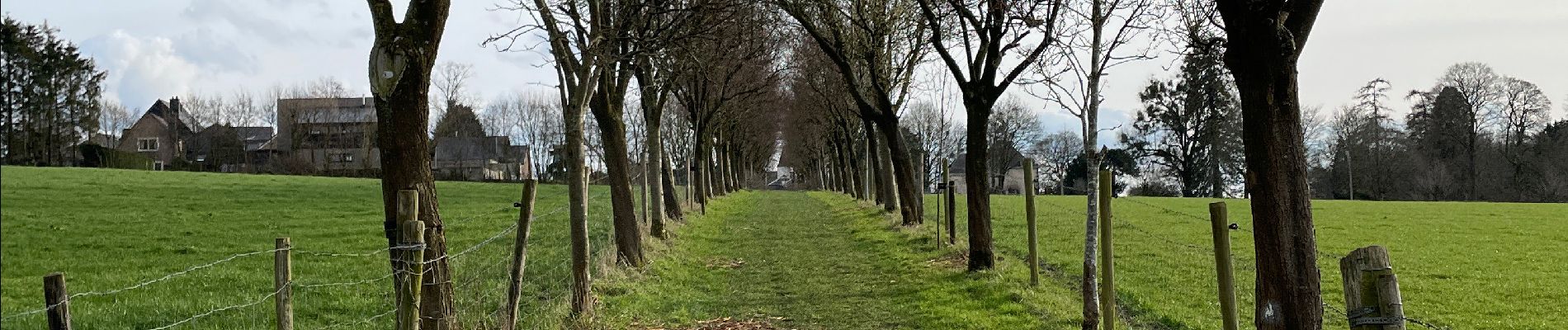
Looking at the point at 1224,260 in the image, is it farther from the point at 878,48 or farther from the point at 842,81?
the point at 842,81

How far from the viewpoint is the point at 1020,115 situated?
A: 220 ft

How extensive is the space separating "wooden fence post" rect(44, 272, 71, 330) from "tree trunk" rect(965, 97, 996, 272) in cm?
1048

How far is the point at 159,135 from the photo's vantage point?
75.3 meters

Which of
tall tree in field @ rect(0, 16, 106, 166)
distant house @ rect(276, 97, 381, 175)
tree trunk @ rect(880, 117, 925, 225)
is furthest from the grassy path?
distant house @ rect(276, 97, 381, 175)

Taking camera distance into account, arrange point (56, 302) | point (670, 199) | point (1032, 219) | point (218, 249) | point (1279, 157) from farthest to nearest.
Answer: point (670, 199)
point (218, 249)
point (1032, 219)
point (1279, 157)
point (56, 302)

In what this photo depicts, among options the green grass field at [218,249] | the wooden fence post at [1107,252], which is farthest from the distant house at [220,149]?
the wooden fence post at [1107,252]

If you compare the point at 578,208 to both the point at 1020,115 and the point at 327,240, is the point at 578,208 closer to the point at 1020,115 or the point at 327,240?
the point at 327,240

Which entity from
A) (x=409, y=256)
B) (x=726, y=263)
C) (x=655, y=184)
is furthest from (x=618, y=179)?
(x=409, y=256)

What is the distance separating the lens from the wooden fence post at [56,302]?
11.8ft

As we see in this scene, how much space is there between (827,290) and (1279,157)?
663 cm

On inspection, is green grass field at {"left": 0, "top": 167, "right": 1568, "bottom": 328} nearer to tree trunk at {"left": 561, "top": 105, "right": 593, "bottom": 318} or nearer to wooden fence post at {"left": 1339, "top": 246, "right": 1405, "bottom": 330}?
tree trunk at {"left": 561, "top": 105, "right": 593, "bottom": 318}

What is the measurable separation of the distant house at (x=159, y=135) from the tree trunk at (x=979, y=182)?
7256cm

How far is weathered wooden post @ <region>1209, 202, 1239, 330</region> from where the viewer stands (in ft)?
20.1

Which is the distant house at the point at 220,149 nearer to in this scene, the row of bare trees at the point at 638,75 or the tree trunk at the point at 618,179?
the row of bare trees at the point at 638,75
